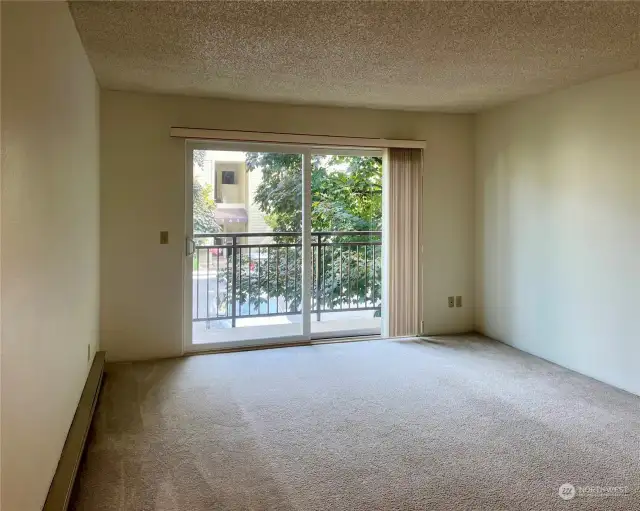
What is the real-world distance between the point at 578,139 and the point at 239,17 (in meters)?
2.66

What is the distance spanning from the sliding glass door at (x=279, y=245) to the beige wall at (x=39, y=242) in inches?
54.3

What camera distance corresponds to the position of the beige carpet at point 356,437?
2002mm

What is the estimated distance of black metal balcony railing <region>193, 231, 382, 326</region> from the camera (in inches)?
163

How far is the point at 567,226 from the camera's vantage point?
3629 mm

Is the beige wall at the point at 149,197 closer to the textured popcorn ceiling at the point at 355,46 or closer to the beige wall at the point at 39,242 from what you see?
the textured popcorn ceiling at the point at 355,46

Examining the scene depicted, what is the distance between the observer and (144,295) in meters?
3.87

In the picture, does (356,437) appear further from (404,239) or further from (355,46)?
(404,239)

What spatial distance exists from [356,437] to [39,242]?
179cm

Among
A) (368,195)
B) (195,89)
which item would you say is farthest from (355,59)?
(368,195)

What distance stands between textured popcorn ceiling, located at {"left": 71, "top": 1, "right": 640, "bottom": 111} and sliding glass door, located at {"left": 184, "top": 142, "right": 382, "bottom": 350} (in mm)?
683

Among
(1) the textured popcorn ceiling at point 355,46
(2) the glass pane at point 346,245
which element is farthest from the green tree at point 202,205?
(2) the glass pane at point 346,245

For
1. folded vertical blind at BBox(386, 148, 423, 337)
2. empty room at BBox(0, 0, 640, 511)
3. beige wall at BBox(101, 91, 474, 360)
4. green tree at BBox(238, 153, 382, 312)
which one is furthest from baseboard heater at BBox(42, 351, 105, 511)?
folded vertical blind at BBox(386, 148, 423, 337)

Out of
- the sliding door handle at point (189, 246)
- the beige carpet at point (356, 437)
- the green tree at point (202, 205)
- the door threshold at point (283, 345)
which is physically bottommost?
the beige carpet at point (356, 437)

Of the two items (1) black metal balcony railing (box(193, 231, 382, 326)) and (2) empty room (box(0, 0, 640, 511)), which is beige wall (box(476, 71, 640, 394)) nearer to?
(2) empty room (box(0, 0, 640, 511))
